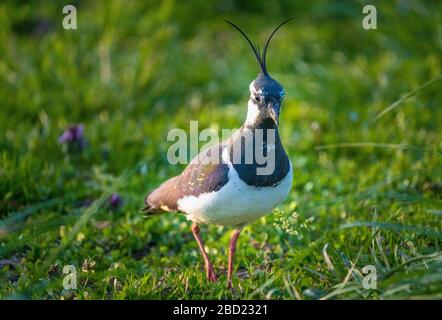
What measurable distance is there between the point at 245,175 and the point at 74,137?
213 centimetres

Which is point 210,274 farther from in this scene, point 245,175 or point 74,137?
point 74,137

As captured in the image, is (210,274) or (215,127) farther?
(215,127)

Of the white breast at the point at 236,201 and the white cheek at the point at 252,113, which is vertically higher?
the white cheek at the point at 252,113

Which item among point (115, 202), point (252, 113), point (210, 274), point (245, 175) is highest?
point (252, 113)

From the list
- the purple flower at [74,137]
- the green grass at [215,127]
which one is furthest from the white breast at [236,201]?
the purple flower at [74,137]

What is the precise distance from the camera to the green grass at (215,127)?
3.76 meters

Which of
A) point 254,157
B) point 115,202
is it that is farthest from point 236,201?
point 115,202

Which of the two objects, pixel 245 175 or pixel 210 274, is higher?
pixel 245 175

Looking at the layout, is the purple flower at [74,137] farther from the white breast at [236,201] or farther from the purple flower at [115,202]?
the white breast at [236,201]

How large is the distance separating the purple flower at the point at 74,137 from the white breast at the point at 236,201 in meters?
1.80

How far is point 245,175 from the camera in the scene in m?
3.64

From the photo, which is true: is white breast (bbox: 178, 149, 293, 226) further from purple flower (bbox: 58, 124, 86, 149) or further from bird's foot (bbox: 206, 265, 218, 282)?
purple flower (bbox: 58, 124, 86, 149)

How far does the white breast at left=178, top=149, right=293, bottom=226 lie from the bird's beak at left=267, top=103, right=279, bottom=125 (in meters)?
0.34
